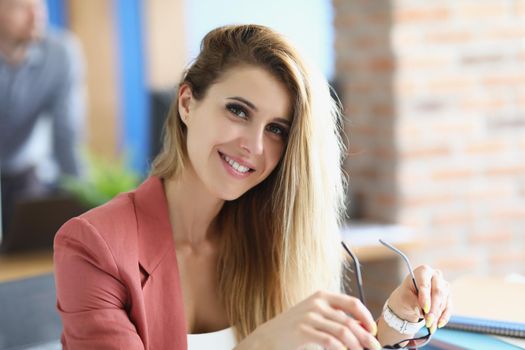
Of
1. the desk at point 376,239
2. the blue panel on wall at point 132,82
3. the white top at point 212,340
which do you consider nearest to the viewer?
the white top at point 212,340

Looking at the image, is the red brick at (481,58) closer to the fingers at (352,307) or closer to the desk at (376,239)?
the desk at (376,239)

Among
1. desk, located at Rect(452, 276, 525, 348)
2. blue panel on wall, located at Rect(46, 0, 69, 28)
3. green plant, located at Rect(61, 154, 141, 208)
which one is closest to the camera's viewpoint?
desk, located at Rect(452, 276, 525, 348)

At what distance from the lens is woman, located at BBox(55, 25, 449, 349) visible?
1.32m

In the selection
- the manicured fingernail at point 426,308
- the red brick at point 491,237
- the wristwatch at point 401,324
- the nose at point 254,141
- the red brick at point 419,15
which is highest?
the red brick at point 419,15

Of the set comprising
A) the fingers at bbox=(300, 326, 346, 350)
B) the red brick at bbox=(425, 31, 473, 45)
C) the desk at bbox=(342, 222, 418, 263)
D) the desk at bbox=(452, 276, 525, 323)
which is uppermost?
the red brick at bbox=(425, 31, 473, 45)

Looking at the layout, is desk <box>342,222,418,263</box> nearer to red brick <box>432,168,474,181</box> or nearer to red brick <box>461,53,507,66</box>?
red brick <box>432,168,474,181</box>

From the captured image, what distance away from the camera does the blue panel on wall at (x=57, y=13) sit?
4387mm

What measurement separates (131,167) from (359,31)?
2.09m

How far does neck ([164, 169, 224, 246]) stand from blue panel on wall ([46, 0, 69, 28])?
10.1 feet

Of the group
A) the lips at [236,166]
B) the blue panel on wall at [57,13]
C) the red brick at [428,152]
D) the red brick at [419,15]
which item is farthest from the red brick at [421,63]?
the blue panel on wall at [57,13]

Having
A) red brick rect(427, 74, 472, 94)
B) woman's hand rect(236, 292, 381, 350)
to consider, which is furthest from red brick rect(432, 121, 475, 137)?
woman's hand rect(236, 292, 381, 350)

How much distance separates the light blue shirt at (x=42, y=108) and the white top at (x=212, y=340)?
2701 millimetres

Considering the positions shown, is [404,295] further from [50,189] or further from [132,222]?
[50,189]

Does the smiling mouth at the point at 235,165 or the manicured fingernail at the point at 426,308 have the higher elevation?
the smiling mouth at the point at 235,165
